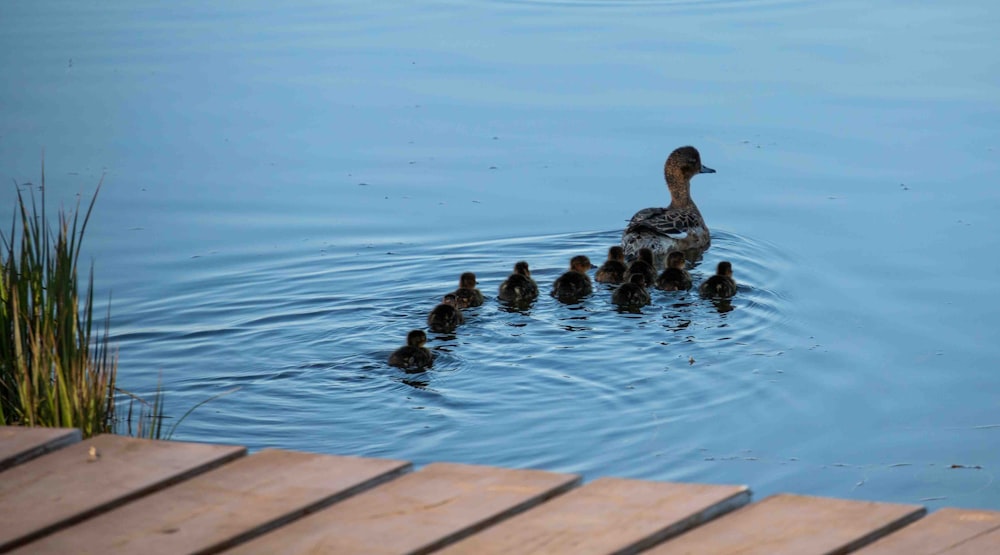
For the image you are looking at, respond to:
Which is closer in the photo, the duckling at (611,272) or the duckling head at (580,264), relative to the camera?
the duckling head at (580,264)

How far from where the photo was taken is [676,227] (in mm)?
9930

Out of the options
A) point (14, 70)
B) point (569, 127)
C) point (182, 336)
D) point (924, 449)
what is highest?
point (14, 70)

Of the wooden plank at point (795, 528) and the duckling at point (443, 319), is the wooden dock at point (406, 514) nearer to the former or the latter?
the wooden plank at point (795, 528)

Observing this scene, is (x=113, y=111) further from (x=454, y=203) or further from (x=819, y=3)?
(x=819, y=3)

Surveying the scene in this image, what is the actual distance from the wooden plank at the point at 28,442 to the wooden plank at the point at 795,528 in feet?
4.67

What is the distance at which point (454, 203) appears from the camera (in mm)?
10289

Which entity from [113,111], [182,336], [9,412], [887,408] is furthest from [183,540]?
[113,111]

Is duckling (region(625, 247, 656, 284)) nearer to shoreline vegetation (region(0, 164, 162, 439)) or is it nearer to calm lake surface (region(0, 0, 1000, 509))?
calm lake surface (region(0, 0, 1000, 509))

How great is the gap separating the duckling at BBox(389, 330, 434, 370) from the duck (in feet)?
9.07

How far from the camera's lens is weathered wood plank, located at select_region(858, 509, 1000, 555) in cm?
257

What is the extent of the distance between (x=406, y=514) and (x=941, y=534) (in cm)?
101

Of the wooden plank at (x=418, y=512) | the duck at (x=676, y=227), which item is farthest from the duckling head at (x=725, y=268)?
the wooden plank at (x=418, y=512)

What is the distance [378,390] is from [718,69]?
309 inches

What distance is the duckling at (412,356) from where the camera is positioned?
7.11 meters
